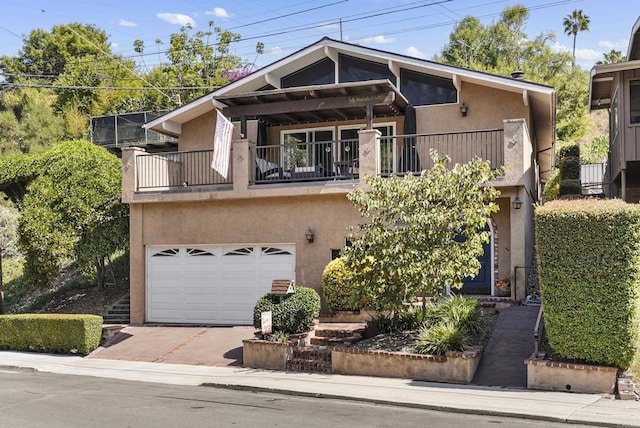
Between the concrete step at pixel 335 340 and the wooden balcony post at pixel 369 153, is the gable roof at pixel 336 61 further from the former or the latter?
the concrete step at pixel 335 340

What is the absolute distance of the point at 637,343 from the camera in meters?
10.5

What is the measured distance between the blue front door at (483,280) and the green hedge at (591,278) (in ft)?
19.3

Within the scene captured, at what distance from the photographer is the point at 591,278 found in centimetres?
1045

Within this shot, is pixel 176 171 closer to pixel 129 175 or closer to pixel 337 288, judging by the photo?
pixel 129 175

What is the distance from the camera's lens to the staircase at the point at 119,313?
19875 mm

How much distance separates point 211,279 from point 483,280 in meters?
7.43

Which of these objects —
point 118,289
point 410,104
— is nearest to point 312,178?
point 410,104

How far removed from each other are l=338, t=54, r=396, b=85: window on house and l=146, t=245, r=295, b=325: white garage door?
5484 mm

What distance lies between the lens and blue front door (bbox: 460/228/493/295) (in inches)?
660

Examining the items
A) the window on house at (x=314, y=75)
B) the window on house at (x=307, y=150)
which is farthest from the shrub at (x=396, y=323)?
the window on house at (x=314, y=75)

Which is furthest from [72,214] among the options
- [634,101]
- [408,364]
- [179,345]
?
[634,101]

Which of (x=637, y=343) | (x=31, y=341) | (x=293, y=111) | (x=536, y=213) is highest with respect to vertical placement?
(x=293, y=111)

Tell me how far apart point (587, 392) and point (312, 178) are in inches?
364

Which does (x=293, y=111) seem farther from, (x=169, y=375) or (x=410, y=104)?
(x=169, y=375)
